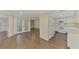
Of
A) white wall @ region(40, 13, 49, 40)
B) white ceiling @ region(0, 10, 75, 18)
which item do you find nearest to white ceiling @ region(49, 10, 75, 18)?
white ceiling @ region(0, 10, 75, 18)

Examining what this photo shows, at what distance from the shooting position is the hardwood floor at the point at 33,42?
1541 millimetres

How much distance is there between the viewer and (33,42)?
1586 millimetres

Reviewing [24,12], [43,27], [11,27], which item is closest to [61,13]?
[43,27]

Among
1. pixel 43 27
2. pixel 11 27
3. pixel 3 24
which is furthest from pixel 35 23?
pixel 3 24

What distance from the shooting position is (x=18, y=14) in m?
1.56

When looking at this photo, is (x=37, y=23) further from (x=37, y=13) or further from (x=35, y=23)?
(x=37, y=13)

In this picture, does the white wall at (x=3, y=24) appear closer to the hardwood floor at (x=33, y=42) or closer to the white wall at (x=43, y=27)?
the hardwood floor at (x=33, y=42)

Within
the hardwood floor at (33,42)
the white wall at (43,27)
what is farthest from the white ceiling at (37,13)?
the hardwood floor at (33,42)

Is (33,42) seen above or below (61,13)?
below

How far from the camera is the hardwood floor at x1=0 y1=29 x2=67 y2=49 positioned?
1.54 metres

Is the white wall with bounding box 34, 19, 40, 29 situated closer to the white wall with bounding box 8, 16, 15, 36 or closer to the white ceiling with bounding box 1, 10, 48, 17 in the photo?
the white ceiling with bounding box 1, 10, 48, 17

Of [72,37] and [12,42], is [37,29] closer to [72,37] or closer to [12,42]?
[12,42]

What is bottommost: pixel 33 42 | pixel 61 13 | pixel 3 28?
pixel 33 42
